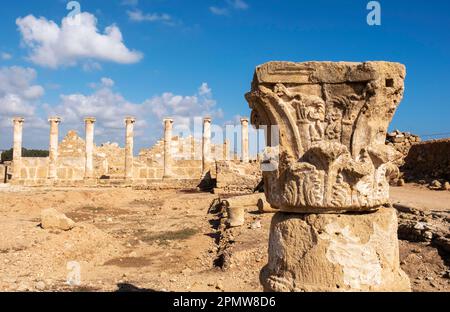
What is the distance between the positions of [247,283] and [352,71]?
4.49 m

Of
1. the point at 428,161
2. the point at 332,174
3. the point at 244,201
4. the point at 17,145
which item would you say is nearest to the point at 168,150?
the point at 17,145

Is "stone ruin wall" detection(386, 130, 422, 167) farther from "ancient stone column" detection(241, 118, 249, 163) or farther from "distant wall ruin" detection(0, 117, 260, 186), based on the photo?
"ancient stone column" detection(241, 118, 249, 163)

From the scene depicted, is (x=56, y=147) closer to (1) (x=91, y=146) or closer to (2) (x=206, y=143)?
(1) (x=91, y=146)

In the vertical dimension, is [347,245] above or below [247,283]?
above

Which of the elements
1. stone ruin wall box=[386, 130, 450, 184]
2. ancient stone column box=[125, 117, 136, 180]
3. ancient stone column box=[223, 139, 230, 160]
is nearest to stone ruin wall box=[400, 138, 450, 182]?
stone ruin wall box=[386, 130, 450, 184]

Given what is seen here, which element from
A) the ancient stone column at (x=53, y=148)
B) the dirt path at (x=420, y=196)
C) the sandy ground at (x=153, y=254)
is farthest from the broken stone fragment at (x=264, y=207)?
the ancient stone column at (x=53, y=148)

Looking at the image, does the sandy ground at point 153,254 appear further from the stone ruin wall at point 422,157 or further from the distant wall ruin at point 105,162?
the distant wall ruin at point 105,162

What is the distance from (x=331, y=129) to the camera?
337 centimetres

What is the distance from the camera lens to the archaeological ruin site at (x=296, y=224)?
322 cm

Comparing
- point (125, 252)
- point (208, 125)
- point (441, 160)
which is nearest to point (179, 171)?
point (208, 125)

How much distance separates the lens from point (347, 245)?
3.18m
